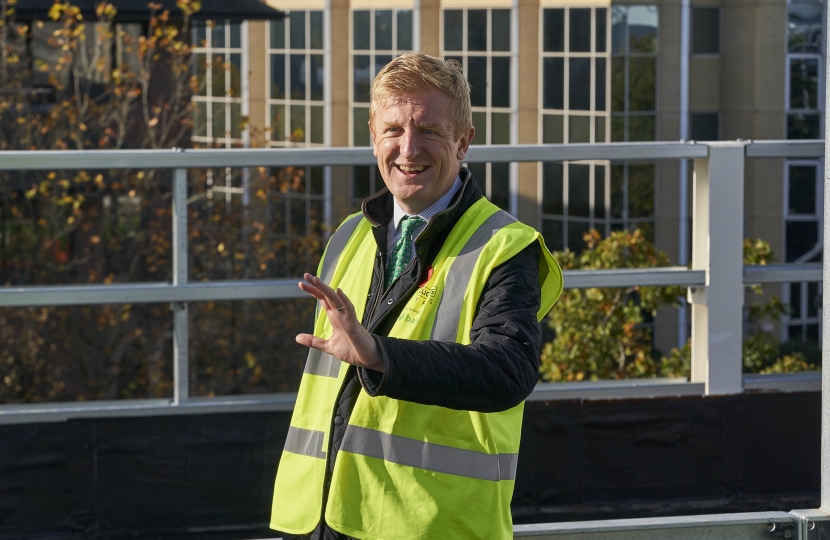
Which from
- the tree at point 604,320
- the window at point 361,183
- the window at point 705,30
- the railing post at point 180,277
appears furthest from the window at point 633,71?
the railing post at point 180,277

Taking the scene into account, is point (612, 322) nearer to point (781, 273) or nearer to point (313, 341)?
point (781, 273)

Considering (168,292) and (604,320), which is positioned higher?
(168,292)

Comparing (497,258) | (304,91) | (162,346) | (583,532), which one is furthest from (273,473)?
(304,91)

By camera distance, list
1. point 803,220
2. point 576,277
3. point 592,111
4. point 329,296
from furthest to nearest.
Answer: point 592,111 < point 803,220 < point 576,277 < point 329,296

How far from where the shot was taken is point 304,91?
41.2m

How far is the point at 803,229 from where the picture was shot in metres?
32.4

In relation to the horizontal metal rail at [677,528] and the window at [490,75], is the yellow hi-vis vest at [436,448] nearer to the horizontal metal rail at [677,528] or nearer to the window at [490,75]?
the horizontal metal rail at [677,528]

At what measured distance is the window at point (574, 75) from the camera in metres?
32.2

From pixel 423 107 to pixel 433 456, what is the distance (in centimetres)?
78

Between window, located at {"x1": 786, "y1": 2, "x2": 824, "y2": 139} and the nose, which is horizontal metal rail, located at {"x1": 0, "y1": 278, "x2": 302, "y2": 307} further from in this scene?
window, located at {"x1": 786, "y1": 2, "x2": 824, "y2": 139}

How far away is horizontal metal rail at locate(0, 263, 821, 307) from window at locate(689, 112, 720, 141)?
2938 cm

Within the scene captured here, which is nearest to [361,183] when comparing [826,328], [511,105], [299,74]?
[299,74]

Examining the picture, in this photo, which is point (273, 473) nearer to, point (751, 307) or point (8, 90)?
point (751, 307)

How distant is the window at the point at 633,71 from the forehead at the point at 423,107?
1174 inches
